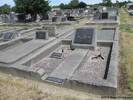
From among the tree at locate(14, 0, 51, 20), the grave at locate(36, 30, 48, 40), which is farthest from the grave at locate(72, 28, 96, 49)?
the tree at locate(14, 0, 51, 20)

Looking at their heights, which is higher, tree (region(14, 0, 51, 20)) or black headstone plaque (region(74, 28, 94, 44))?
tree (region(14, 0, 51, 20))

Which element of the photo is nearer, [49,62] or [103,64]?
[103,64]

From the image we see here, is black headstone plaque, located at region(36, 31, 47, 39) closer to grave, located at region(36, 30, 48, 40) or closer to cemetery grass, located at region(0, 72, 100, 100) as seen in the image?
grave, located at region(36, 30, 48, 40)

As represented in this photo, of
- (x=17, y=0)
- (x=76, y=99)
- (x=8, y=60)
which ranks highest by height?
(x=17, y=0)

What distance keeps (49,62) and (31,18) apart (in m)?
26.9

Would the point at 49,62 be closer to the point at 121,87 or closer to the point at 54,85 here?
the point at 54,85

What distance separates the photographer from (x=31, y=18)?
3462 centimetres

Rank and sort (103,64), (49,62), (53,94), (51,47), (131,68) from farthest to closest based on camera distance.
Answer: (51,47) < (49,62) < (103,64) < (131,68) < (53,94)

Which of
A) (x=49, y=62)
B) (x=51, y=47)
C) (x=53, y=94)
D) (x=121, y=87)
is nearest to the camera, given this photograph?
(x=53, y=94)

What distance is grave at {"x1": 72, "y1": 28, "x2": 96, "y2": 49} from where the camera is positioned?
10.7 metres

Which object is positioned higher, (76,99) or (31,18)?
(31,18)

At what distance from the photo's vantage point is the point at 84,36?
10828 mm

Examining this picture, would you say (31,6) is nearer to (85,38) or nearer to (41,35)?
(41,35)

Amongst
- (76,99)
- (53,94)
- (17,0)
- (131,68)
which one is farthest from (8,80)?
(17,0)
